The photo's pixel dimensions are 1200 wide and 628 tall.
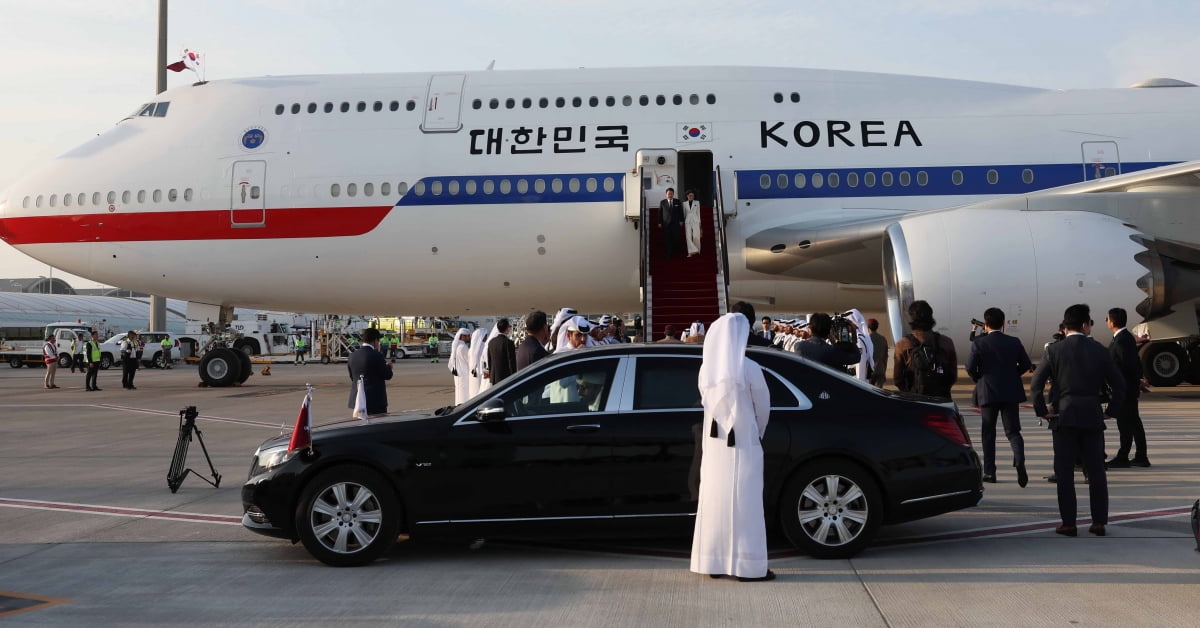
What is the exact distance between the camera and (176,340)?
4681cm

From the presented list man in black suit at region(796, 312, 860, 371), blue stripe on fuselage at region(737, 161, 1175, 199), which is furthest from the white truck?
man in black suit at region(796, 312, 860, 371)

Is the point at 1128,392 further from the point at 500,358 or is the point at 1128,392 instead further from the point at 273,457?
the point at 273,457

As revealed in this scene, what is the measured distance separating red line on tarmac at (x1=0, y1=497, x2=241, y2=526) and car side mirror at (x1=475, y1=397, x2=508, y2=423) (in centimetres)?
248

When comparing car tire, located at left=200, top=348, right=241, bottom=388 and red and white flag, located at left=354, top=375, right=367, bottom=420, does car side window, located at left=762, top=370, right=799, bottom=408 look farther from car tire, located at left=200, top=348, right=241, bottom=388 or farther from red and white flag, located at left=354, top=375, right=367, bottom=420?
car tire, located at left=200, top=348, right=241, bottom=388

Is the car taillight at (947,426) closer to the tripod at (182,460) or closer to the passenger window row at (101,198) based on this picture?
the tripod at (182,460)

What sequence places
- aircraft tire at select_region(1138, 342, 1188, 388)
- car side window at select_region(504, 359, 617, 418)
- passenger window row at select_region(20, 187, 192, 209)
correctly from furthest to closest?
1. aircraft tire at select_region(1138, 342, 1188, 388)
2. passenger window row at select_region(20, 187, 192, 209)
3. car side window at select_region(504, 359, 617, 418)

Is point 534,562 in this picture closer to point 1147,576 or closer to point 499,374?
point 1147,576

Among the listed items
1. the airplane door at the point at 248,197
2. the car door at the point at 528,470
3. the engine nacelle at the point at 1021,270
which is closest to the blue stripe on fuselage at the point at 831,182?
the engine nacelle at the point at 1021,270

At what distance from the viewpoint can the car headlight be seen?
6453mm

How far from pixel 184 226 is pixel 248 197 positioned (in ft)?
4.31

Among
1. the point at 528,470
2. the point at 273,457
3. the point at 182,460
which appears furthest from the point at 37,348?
the point at 528,470

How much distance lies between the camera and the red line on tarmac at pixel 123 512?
25.4 feet

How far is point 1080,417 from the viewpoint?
22.2 feet

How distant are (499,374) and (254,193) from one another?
930 centimetres
